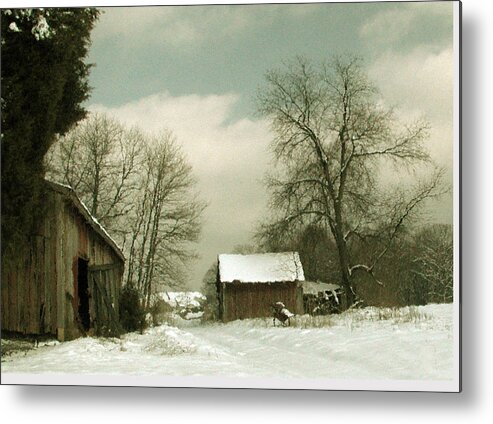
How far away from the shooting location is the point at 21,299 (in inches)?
245

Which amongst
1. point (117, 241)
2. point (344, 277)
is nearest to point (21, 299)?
point (117, 241)

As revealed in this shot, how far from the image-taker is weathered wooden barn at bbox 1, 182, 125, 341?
6215 millimetres

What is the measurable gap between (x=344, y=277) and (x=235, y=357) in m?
1.01

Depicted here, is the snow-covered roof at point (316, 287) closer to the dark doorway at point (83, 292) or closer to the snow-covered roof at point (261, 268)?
the snow-covered roof at point (261, 268)

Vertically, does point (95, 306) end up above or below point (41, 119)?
below

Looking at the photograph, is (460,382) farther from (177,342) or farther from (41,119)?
(41,119)

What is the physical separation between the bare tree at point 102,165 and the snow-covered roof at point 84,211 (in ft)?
0.11

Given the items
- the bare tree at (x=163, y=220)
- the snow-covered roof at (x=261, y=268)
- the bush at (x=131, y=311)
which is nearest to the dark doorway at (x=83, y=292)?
the bush at (x=131, y=311)

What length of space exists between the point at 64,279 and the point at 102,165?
3.24 feet

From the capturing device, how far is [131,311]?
6.17 m

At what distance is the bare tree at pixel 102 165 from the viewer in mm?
6152

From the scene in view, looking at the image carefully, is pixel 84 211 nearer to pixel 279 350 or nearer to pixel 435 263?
pixel 279 350

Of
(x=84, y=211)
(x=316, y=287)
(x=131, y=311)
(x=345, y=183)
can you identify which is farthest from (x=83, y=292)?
(x=345, y=183)

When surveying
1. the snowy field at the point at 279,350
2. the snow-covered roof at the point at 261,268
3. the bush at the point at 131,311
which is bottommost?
the snowy field at the point at 279,350
